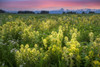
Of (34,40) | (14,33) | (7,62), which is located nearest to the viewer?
(7,62)

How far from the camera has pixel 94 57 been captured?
2.51 m

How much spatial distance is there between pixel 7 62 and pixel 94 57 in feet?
7.08

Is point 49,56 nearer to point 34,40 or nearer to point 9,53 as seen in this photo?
point 9,53

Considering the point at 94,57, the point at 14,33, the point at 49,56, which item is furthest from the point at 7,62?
the point at 14,33

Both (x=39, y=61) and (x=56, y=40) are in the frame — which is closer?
(x=39, y=61)

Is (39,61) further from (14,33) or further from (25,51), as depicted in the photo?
(14,33)

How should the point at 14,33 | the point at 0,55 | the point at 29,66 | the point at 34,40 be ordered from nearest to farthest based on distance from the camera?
the point at 29,66, the point at 0,55, the point at 34,40, the point at 14,33

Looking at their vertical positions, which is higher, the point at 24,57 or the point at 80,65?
the point at 24,57

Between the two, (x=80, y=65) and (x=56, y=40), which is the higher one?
(x=56, y=40)

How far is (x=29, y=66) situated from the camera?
2439 millimetres

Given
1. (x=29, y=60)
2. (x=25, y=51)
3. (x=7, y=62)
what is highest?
(x=25, y=51)

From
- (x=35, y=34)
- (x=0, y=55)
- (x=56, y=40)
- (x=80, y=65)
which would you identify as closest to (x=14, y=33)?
(x=35, y=34)

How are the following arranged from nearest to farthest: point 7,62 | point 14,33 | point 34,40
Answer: point 7,62 < point 34,40 < point 14,33

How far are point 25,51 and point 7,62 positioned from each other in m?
0.67
